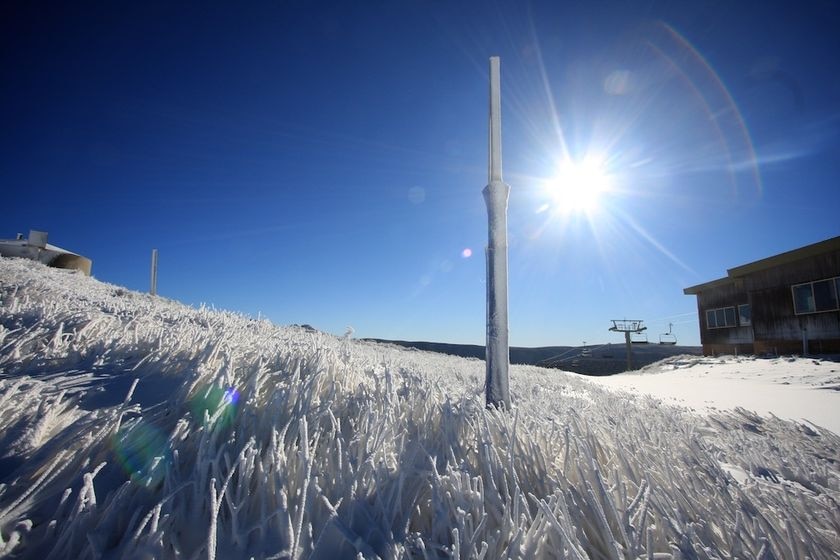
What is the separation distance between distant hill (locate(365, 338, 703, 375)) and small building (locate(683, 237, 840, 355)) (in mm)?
9212

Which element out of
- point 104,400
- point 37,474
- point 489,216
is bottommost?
point 37,474

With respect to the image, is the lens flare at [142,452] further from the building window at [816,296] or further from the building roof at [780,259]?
the building window at [816,296]

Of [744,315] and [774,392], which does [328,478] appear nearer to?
[774,392]

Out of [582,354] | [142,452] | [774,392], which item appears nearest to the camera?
[142,452]

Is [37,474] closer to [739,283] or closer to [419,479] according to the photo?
[419,479]

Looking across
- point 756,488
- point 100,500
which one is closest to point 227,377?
point 100,500

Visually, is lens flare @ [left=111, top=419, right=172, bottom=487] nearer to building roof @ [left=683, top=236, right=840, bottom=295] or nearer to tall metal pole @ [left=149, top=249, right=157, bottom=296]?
tall metal pole @ [left=149, top=249, right=157, bottom=296]

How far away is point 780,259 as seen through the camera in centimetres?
1522

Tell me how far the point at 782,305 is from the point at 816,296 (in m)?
1.40

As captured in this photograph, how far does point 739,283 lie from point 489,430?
22.1 metres

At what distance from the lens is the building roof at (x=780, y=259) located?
43.7 feet

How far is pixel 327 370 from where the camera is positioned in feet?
7.84

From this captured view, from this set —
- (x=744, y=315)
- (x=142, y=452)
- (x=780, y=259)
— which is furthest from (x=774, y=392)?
(x=744, y=315)

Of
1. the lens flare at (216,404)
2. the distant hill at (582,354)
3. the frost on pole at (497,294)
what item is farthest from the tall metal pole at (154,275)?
the frost on pole at (497,294)
